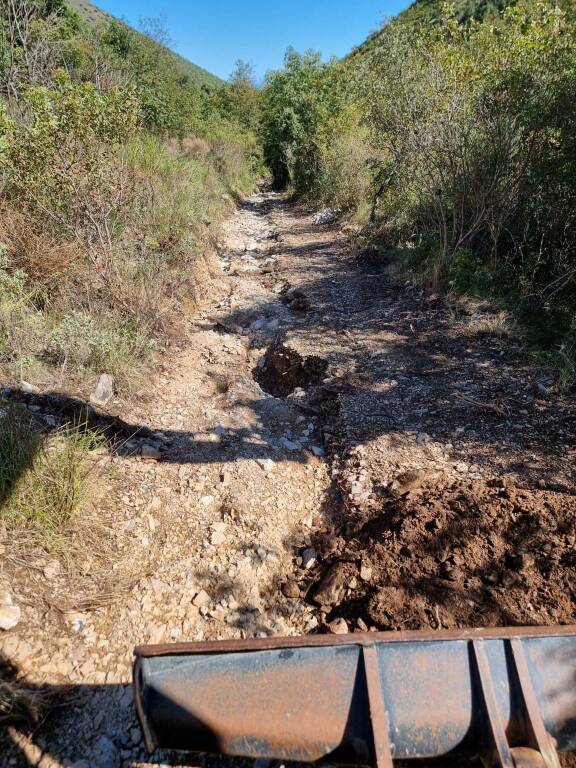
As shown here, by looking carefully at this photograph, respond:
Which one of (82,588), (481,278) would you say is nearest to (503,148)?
(481,278)

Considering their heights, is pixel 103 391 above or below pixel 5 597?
above

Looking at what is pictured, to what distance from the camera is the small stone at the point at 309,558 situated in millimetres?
2547

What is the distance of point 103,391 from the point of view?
3.51m

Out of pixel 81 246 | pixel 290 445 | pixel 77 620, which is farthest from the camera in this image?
pixel 81 246

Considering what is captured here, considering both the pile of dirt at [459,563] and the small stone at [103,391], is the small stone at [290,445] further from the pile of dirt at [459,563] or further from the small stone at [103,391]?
the small stone at [103,391]

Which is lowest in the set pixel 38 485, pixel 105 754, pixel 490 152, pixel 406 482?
pixel 105 754

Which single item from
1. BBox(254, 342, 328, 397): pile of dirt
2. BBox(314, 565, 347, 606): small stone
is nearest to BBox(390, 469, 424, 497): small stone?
BBox(314, 565, 347, 606): small stone

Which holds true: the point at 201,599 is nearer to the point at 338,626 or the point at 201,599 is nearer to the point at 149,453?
the point at 338,626

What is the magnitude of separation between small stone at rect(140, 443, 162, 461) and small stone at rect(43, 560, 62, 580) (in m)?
0.98

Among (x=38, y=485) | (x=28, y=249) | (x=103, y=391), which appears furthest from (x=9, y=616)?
(x=28, y=249)

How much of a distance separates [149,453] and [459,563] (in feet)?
7.13

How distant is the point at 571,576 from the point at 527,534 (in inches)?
10.6

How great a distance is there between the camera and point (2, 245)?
3.81 meters

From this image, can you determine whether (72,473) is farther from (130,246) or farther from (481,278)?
(481,278)
